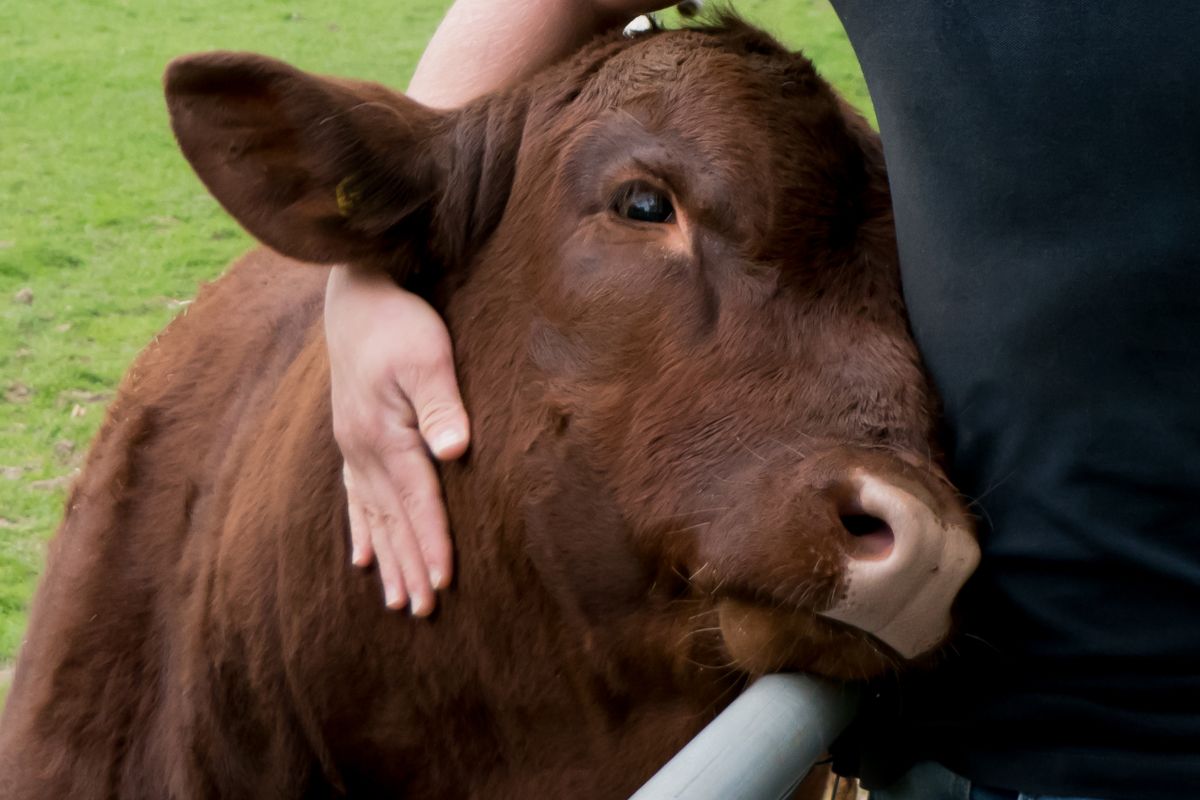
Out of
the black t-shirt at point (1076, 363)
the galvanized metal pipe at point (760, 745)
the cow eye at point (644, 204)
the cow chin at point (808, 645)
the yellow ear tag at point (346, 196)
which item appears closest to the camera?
the galvanized metal pipe at point (760, 745)

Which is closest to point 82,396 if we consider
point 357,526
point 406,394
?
point 357,526

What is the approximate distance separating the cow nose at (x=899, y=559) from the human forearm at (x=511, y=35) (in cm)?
113

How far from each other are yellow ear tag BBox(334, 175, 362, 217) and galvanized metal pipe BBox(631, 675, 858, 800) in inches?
43.6

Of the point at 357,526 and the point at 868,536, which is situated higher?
the point at 868,536

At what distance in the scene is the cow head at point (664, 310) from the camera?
1784mm

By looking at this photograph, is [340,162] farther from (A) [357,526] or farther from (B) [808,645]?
(B) [808,645]

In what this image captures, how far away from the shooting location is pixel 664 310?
2086mm

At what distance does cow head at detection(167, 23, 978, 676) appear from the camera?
1.78 m

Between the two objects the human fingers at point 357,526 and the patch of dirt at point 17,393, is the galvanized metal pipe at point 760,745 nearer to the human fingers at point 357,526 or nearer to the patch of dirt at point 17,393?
the human fingers at point 357,526

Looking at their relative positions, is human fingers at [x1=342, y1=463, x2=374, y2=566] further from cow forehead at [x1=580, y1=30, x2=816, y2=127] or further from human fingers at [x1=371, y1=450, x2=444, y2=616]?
cow forehead at [x1=580, y1=30, x2=816, y2=127]

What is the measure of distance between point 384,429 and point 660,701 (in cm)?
62

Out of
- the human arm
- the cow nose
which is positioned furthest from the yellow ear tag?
the cow nose

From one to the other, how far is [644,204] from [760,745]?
1020 millimetres

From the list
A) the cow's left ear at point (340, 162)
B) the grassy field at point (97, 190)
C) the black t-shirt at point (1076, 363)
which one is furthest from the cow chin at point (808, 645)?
the grassy field at point (97, 190)
